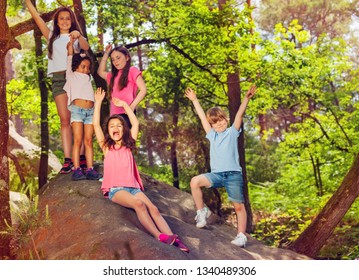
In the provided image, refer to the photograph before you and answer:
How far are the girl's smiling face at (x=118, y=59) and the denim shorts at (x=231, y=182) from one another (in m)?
1.55

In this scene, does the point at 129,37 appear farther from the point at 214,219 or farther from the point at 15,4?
the point at 214,219

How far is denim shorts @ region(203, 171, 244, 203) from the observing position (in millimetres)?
4703

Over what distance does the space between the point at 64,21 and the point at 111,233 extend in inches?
103

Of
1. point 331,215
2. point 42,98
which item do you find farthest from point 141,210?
point 42,98

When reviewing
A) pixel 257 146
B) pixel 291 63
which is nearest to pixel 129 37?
pixel 291 63

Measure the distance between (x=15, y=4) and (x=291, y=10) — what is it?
24.4 ft

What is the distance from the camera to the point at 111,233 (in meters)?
3.96

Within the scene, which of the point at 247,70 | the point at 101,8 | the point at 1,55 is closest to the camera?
the point at 1,55

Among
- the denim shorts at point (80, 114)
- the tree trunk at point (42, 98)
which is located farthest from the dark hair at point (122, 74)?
the tree trunk at point (42, 98)

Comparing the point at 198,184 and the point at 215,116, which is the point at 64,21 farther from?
the point at 198,184

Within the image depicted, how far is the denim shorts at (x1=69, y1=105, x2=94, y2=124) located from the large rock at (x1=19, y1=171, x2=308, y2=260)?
0.66 metres

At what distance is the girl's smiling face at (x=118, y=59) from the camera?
5.21 metres

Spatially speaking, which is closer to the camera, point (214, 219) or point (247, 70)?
point (214, 219)

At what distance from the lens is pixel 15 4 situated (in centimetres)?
744
